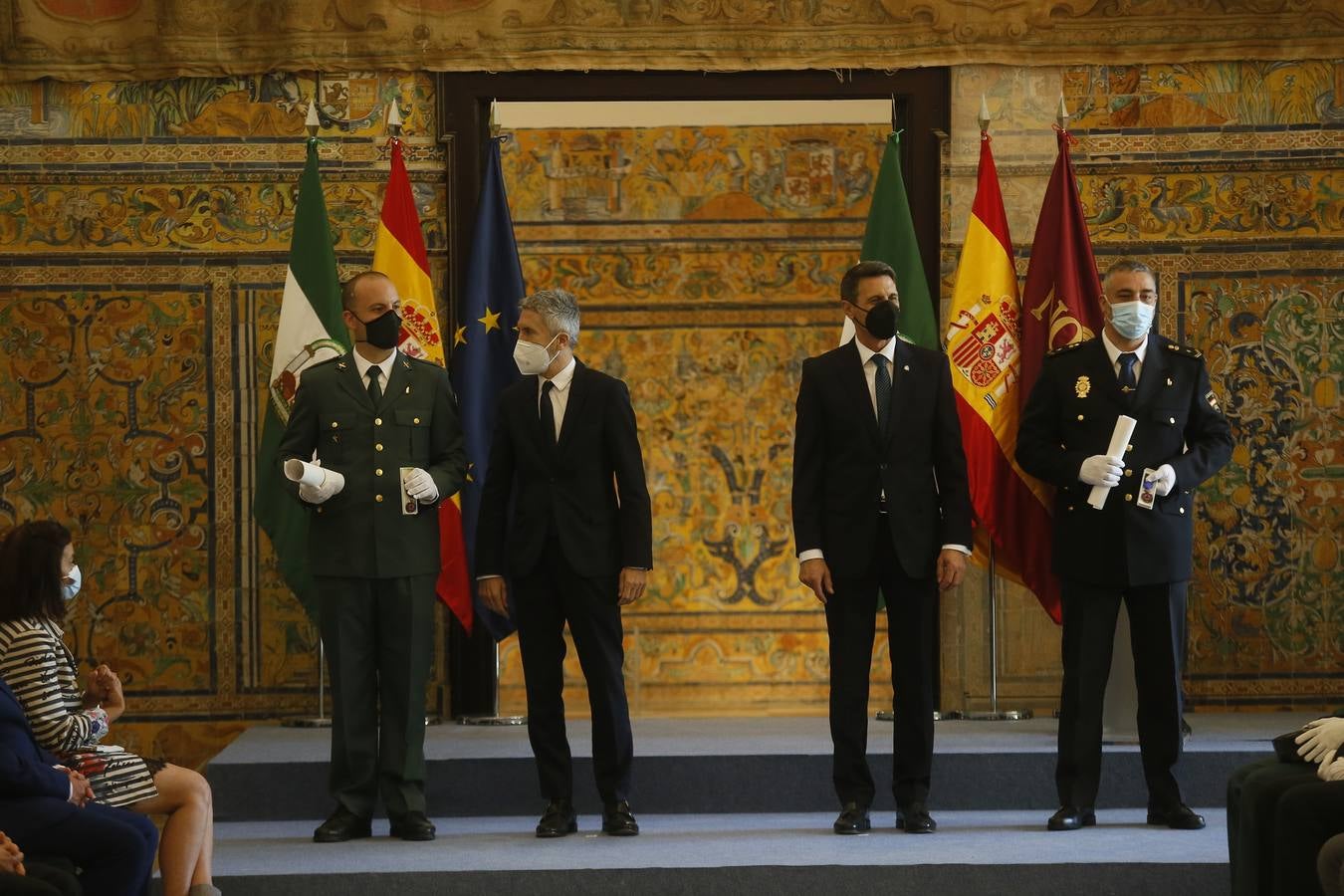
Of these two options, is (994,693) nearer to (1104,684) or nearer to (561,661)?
(1104,684)

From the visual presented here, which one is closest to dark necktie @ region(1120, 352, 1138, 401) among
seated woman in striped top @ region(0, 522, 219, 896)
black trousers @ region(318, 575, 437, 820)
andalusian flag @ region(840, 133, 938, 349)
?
andalusian flag @ region(840, 133, 938, 349)

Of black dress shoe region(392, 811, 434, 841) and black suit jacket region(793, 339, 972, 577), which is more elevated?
black suit jacket region(793, 339, 972, 577)

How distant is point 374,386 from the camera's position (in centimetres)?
499

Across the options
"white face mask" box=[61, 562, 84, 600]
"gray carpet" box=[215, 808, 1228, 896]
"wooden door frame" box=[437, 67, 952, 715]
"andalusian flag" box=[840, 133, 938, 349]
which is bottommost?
"gray carpet" box=[215, 808, 1228, 896]

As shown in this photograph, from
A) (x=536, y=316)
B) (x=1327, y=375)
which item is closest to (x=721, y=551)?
(x=1327, y=375)

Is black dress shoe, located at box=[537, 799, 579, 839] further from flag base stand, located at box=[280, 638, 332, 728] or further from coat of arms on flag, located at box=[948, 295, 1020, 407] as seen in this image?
coat of arms on flag, located at box=[948, 295, 1020, 407]

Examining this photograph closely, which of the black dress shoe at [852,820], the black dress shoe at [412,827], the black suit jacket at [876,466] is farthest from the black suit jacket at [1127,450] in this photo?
the black dress shoe at [412,827]

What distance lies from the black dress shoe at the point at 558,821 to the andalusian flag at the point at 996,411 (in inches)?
71.5

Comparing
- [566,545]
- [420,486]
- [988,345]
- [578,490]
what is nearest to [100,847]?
[420,486]

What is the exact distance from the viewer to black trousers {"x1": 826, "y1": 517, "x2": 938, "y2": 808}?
16.0ft

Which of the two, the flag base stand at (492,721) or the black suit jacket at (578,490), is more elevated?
the black suit jacket at (578,490)

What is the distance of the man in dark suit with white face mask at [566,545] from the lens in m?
4.91

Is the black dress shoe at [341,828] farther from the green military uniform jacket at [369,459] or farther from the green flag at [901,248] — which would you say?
the green flag at [901,248]

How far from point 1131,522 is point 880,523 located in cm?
73
